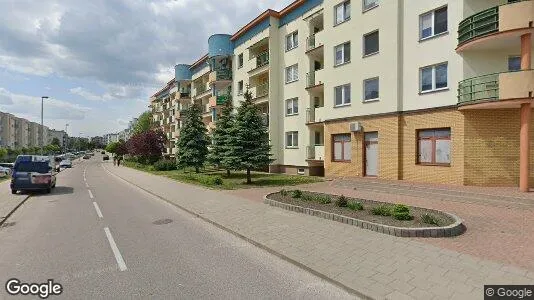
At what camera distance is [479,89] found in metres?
13.9

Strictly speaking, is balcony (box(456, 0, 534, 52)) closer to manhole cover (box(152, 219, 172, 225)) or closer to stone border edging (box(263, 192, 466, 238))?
stone border edging (box(263, 192, 466, 238))

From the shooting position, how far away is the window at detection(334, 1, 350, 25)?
20.8 meters

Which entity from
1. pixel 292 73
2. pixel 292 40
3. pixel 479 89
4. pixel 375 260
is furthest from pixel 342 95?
pixel 375 260

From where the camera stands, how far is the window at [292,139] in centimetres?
2679

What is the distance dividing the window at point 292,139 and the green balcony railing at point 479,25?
14279 mm

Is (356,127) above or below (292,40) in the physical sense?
below

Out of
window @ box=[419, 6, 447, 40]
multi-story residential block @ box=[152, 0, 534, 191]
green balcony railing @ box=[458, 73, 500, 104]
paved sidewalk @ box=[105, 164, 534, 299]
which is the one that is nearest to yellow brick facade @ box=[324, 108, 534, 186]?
multi-story residential block @ box=[152, 0, 534, 191]

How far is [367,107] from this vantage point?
1934 centimetres

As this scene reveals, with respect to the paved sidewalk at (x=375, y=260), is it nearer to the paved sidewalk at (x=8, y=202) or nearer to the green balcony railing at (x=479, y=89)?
the paved sidewalk at (x=8, y=202)

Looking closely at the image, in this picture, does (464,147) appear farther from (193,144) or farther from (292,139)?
(193,144)

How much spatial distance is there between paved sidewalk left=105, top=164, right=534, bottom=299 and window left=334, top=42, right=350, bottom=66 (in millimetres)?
14414

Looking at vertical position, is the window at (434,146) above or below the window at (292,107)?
below

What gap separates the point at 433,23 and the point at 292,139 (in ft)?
45.4

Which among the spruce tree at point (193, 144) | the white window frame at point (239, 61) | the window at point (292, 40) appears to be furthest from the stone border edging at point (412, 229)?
the white window frame at point (239, 61)
